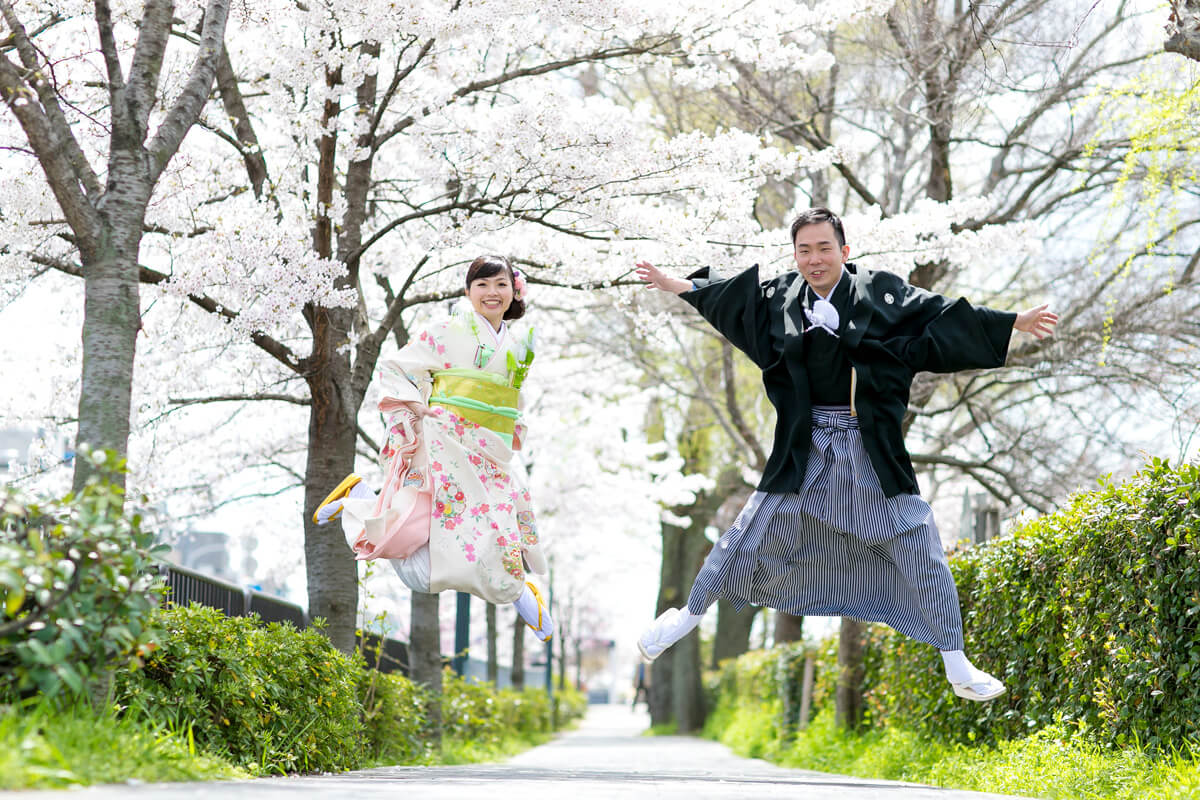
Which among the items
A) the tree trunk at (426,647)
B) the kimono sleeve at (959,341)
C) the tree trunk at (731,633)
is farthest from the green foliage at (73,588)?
the tree trunk at (731,633)

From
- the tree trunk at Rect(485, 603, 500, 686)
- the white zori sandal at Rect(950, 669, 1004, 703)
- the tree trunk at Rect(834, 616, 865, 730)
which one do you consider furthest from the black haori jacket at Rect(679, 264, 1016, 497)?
the tree trunk at Rect(485, 603, 500, 686)

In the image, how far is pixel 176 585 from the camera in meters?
7.42

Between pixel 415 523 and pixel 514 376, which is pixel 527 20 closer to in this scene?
pixel 514 376

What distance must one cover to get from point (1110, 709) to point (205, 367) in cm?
693

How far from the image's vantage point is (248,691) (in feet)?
16.3

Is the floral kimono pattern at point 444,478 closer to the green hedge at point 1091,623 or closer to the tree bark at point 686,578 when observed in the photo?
the green hedge at point 1091,623

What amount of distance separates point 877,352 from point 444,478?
2293 mm

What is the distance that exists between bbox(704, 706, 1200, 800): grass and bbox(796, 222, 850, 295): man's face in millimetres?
2369

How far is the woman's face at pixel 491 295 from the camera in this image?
247 inches

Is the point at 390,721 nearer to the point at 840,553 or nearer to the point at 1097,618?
the point at 840,553

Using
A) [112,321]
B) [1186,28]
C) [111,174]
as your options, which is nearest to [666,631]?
[112,321]

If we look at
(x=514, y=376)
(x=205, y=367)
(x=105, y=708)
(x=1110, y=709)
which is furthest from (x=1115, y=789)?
(x=205, y=367)

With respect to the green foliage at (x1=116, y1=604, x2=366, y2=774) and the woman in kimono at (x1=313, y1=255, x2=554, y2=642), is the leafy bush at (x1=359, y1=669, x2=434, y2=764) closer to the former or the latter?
the green foliage at (x1=116, y1=604, x2=366, y2=774)

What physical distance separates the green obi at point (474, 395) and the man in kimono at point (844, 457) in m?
1.35
